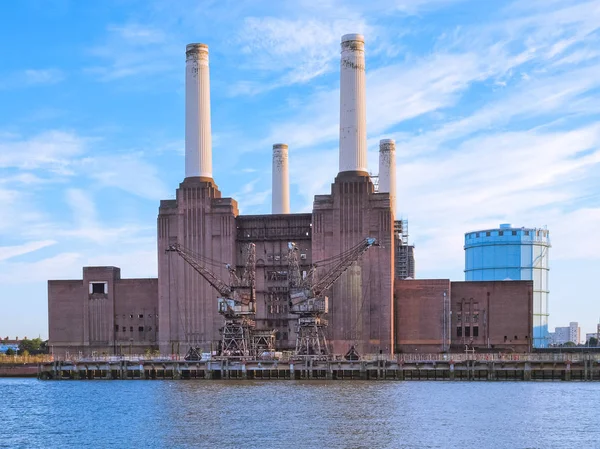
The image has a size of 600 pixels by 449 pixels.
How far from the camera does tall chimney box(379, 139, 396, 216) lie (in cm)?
16112

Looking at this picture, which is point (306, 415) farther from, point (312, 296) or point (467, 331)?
point (467, 331)

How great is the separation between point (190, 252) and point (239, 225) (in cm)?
801

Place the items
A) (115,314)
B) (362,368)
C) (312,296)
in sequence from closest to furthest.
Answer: (362,368) → (312,296) → (115,314)

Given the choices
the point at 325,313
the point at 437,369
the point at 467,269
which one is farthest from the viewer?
the point at 467,269

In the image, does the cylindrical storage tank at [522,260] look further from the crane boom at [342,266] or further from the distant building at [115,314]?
the distant building at [115,314]

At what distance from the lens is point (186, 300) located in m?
129

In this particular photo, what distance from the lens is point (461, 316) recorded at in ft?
422

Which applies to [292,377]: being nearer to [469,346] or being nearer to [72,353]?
[469,346]

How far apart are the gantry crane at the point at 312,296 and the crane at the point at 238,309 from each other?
5431mm

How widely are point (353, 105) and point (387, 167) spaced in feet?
122

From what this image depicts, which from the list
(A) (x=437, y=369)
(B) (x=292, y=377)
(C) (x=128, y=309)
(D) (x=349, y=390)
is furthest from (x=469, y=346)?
(C) (x=128, y=309)

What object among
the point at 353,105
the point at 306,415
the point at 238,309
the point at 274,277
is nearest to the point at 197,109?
the point at 353,105

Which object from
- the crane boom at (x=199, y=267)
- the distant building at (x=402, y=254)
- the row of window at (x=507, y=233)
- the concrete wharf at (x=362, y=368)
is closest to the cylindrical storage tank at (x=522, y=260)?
the row of window at (x=507, y=233)

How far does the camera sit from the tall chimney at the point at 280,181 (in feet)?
505
